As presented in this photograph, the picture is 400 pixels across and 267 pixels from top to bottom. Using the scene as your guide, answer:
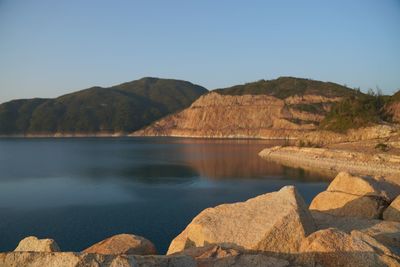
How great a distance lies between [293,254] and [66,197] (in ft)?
132

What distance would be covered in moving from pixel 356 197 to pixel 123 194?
34.6 meters

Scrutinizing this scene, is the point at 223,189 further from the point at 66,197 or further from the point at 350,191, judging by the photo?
the point at 350,191

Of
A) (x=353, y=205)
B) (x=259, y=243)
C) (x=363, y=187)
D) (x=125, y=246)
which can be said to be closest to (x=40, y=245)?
(x=125, y=246)

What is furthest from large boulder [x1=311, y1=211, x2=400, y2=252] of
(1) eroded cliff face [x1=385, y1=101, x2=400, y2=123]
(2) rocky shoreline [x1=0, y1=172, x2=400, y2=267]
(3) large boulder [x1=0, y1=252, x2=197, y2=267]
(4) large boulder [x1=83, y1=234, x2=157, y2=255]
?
(1) eroded cliff face [x1=385, y1=101, x2=400, y2=123]

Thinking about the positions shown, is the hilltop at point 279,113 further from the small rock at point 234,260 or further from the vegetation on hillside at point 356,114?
the small rock at point 234,260

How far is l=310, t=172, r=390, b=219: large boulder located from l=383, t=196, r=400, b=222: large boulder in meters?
0.47

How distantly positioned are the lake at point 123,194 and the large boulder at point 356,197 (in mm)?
12923

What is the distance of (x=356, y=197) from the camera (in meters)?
16.0

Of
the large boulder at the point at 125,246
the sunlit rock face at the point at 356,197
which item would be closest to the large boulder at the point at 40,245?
the large boulder at the point at 125,246

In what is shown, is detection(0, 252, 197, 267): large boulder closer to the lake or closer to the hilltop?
the lake

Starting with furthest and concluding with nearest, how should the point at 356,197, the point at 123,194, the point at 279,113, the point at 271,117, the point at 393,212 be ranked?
the point at 271,117 < the point at 279,113 < the point at 123,194 < the point at 356,197 < the point at 393,212

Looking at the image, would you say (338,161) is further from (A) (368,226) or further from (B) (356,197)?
(A) (368,226)

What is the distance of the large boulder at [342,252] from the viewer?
8.56m

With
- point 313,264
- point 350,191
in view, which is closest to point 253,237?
point 313,264
